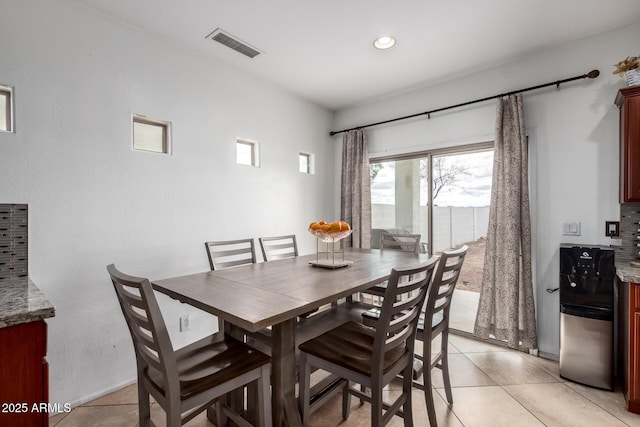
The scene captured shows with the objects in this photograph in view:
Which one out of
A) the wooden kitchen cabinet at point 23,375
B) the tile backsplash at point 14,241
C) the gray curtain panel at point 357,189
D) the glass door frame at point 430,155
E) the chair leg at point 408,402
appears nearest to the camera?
the wooden kitchen cabinet at point 23,375

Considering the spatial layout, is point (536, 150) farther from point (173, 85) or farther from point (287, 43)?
point (173, 85)

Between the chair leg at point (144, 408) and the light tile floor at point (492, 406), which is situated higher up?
the chair leg at point (144, 408)

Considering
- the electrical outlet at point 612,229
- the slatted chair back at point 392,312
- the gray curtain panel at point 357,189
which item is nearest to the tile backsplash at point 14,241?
the slatted chair back at point 392,312

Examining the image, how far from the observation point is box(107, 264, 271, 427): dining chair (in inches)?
44.3

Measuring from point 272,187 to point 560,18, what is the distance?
2889 millimetres

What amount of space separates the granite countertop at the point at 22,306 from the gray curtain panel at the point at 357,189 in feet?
10.2

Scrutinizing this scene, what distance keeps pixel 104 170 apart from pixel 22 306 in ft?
4.37

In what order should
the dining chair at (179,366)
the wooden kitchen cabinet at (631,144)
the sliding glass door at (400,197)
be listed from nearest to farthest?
the dining chair at (179,366)
the wooden kitchen cabinet at (631,144)
the sliding glass door at (400,197)

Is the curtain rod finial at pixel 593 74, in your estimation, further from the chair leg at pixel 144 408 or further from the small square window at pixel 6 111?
the small square window at pixel 6 111

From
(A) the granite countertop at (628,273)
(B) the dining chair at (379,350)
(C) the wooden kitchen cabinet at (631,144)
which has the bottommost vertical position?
(B) the dining chair at (379,350)

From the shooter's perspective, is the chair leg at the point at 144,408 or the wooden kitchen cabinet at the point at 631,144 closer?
the chair leg at the point at 144,408

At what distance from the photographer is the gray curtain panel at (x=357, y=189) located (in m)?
3.90

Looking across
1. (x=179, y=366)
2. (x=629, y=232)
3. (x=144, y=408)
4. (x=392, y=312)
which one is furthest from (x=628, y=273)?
(x=144, y=408)

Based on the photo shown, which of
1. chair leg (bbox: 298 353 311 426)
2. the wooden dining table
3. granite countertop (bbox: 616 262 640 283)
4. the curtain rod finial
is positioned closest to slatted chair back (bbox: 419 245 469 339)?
the wooden dining table
